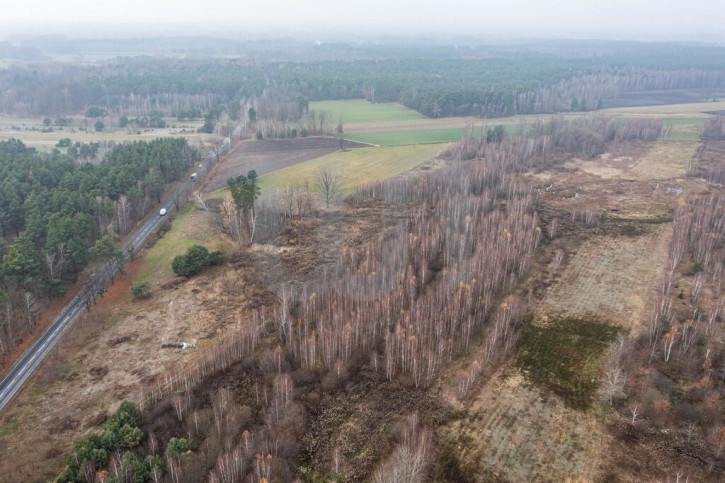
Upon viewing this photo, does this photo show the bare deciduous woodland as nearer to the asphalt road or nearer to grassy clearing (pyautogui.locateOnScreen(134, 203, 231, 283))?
grassy clearing (pyautogui.locateOnScreen(134, 203, 231, 283))

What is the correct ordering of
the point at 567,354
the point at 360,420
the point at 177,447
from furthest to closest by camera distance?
the point at 567,354, the point at 360,420, the point at 177,447

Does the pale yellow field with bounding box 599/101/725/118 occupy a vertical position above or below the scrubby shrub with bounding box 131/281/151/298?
above

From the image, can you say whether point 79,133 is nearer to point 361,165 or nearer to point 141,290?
point 361,165

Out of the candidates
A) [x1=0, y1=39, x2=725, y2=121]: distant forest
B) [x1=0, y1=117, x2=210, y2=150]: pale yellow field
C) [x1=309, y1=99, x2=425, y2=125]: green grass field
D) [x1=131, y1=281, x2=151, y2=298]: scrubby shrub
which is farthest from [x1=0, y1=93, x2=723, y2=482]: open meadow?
[x1=0, y1=39, x2=725, y2=121]: distant forest

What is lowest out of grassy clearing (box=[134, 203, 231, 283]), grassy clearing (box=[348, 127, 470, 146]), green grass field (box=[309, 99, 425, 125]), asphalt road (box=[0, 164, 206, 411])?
asphalt road (box=[0, 164, 206, 411])

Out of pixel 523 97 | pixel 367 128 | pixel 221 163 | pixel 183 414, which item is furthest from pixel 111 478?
pixel 523 97

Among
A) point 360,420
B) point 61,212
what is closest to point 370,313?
point 360,420
